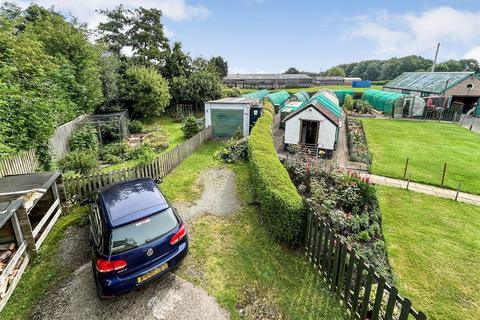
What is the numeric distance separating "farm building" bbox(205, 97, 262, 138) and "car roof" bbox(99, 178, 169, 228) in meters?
12.3

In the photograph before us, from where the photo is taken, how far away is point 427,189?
10.4m

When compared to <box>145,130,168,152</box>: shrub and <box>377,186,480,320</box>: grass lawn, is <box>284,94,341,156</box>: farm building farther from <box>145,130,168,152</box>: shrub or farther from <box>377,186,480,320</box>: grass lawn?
<box>145,130,168,152</box>: shrub

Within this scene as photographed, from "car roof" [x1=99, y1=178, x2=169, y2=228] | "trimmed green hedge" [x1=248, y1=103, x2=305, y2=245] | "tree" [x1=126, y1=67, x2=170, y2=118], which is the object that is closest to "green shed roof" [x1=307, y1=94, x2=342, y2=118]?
"trimmed green hedge" [x1=248, y1=103, x2=305, y2=245]

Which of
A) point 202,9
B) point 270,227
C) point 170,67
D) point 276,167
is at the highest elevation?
point 202,9

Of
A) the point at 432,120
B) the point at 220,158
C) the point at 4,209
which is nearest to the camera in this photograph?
the point at 4,209

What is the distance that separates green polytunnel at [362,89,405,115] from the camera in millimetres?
27188

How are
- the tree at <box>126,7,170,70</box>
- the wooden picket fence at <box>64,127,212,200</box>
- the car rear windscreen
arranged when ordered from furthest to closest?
the tree at <box>126,7,170,70</box> < the wooden picket fence at <box>64,127,212,200</box> < the car rear windscreen

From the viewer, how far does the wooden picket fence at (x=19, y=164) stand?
7939 millimetres

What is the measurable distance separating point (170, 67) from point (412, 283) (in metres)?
32.7

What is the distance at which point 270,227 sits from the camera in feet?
22.8

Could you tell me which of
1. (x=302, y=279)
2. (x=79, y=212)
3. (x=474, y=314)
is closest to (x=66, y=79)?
(x=79, y=212)

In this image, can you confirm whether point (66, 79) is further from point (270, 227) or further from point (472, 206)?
point (472, 206)

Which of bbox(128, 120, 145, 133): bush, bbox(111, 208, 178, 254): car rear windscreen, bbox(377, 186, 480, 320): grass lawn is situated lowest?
bbox(377, 186, 480, 320): grass lawn

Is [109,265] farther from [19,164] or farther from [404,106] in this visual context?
[404,106]
